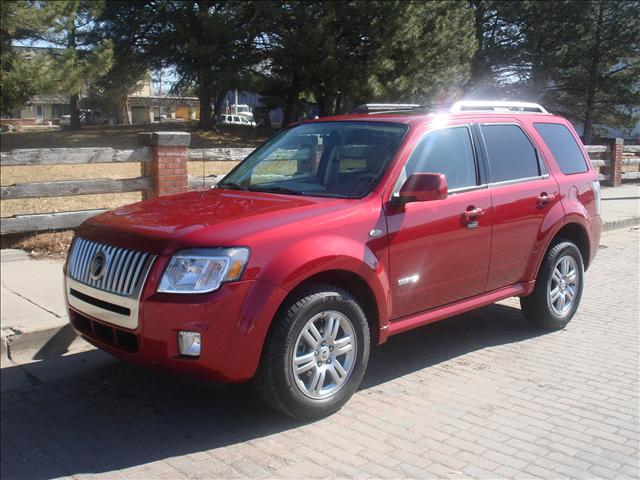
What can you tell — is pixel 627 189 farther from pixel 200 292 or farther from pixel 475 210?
pixel 200 292

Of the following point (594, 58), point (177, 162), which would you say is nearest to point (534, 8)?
point (594, 58)

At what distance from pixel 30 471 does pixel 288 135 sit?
3248 mm

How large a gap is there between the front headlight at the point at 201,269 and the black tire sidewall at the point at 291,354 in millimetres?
483

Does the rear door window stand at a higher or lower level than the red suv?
higher

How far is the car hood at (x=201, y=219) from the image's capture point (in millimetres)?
3799

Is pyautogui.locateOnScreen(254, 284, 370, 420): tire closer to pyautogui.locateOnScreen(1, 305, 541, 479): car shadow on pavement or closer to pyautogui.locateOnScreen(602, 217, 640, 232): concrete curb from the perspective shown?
pyautogui.locateOnScreen(1, 305, 541, 479): car shadow on pavement

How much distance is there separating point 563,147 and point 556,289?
1352mm

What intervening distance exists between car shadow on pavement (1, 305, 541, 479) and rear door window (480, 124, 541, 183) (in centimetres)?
153

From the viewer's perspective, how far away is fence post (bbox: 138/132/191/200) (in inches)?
337

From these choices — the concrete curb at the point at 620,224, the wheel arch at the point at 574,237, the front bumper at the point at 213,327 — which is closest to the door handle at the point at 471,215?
the wheel arch at the point at 574,237

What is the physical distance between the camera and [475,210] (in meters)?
5.00

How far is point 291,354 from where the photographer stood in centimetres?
390

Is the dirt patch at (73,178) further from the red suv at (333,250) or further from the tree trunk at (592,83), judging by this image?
the tree trunk at (592,83)

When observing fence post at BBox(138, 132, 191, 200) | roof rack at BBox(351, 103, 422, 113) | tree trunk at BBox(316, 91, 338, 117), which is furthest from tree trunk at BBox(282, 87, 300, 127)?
roof rack at BBox(351, 103, 422, 113)
